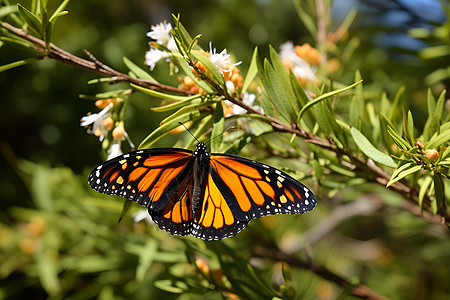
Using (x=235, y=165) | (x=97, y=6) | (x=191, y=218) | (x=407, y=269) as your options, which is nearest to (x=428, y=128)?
(x=235, y=165)

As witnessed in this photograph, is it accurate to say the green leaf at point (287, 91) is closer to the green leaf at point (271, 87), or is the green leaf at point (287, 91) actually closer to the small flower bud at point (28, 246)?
the green leaf at point (271, 87)

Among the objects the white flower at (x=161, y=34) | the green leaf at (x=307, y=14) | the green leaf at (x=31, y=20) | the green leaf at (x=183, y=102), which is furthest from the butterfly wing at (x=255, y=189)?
the green leaf at (x=307, y=14)

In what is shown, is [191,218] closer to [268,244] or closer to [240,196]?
[240,196]

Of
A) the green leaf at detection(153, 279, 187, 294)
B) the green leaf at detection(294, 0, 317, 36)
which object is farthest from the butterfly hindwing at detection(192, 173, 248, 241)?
the green leaf at detection(294, 0, 317, 36)

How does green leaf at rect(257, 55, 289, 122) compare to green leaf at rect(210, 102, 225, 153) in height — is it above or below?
above

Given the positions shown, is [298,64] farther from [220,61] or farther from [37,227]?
[37,227]

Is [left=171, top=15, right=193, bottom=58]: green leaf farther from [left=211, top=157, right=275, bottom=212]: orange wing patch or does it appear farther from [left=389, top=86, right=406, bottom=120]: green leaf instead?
[left=389, top=86, right=406, bottom=120]: green leaf

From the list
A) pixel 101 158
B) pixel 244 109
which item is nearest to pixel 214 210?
pixel 244 109
